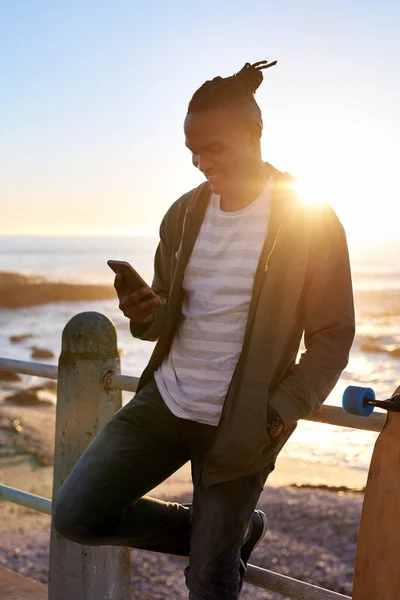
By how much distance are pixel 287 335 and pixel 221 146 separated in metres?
0.60

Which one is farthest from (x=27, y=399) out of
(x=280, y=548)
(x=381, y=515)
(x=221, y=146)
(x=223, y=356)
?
(x=381, y=515)

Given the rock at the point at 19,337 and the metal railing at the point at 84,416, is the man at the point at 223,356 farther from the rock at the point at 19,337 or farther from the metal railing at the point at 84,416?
the rock at the point at 19,337

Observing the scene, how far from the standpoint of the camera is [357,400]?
196cm

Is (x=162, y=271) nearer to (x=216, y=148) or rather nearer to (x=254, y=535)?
(x=216, y=148)

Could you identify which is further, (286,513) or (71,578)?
(286,513)

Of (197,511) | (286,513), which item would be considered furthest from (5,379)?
(197,511)

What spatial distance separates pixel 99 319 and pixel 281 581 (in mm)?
1176

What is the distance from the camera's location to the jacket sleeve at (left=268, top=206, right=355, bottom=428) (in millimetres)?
2111

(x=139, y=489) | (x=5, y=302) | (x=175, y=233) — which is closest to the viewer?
(x=139, y=489)

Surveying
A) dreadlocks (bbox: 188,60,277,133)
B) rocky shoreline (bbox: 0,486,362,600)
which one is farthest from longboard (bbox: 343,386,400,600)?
Result: rocky shoreline (bbox: 0,486,362,600)

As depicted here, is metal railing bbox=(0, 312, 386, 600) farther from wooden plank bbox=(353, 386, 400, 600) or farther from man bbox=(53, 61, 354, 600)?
wooden plank bbox=(353, 386, 400, 600)

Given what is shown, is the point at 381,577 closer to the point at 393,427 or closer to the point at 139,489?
the point at 393,427

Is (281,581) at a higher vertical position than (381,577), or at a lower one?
lower

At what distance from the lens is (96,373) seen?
2.88 m
